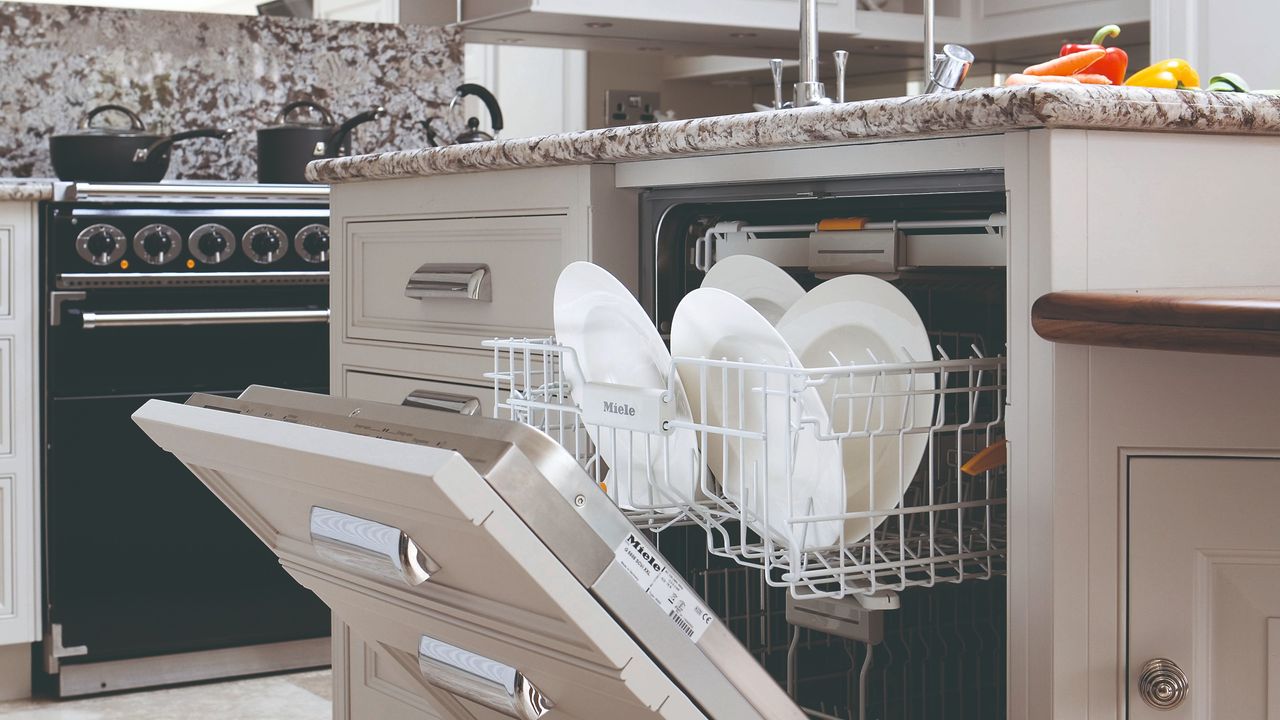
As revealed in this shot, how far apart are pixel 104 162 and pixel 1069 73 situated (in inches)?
76.7

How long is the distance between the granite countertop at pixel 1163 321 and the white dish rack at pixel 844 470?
0.12 metres

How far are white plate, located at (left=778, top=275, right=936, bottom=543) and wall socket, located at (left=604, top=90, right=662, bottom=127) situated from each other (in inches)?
116

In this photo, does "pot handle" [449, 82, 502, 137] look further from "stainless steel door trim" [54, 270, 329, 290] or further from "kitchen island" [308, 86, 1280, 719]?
"kitchen island" [308, 86, 1280, 719]

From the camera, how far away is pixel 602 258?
136 centimetres

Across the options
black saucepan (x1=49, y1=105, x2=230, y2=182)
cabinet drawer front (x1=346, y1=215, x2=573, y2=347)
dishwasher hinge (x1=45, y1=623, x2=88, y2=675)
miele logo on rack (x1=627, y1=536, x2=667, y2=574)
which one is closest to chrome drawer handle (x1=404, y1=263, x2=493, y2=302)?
cabinet drawer front (x1=346, y1=215, x2=573, y2=347)

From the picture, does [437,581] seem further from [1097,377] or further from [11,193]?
[11,193]

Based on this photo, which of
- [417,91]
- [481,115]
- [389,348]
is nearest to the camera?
[389,348]

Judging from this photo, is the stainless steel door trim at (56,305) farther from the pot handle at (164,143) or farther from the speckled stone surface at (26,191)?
the pot handle at (164,143)

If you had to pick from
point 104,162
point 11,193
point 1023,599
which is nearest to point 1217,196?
point 1023,599

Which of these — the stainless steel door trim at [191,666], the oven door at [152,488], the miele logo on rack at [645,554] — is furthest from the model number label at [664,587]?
the stainless steel door trim at [191,666]

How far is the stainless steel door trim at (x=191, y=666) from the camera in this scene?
8.36 ft

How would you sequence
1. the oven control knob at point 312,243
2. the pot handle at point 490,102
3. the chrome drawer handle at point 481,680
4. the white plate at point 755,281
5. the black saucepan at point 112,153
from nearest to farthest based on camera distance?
the chrome drawer handle at point 481,680, the white plate at point 755,281, the oven control knob at point 312,243, the black saucepan at point 112,153, the pot handle at point 490,102

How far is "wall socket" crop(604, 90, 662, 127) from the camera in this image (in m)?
4.12

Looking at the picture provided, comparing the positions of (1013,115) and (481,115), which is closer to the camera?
(1013,115)
